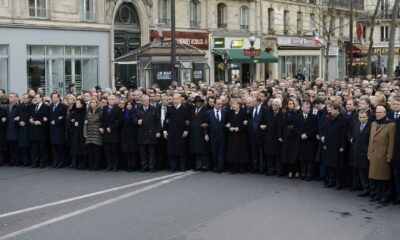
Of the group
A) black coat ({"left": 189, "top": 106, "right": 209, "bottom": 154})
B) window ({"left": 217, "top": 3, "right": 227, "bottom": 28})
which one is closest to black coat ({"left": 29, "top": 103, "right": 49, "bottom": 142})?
black coat ({"left": 189, "top": 106, "right": 209, "bottom": 154})

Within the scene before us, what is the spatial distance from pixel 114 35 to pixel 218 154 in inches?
799

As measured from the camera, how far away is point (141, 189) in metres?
13.6

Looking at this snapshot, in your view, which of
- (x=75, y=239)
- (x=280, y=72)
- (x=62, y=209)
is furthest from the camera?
(x=280, y=72)

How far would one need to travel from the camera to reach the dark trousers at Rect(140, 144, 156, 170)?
16312mm

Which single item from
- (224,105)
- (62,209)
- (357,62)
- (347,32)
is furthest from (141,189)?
(347,32)

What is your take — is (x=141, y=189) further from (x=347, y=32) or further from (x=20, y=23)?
(x=347, y=32)

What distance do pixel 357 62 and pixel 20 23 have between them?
37.2m

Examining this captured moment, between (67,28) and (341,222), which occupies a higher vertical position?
(67,28)

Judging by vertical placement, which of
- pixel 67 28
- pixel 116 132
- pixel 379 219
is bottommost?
pixel 379 219

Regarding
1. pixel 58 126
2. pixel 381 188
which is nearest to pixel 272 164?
pixel 381 188

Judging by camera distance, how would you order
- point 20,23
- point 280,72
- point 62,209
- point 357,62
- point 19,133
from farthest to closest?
point 357,62 < point 280,72 < point 20,23 < point 19,133 < point 62,209

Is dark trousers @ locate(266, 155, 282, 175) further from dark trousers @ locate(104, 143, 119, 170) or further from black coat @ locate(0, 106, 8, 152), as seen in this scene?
black coat @ locate(0, 106, 8, 152)

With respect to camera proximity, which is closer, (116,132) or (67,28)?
(116,132)

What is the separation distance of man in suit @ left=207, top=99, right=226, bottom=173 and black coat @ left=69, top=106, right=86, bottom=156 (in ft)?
10.9
